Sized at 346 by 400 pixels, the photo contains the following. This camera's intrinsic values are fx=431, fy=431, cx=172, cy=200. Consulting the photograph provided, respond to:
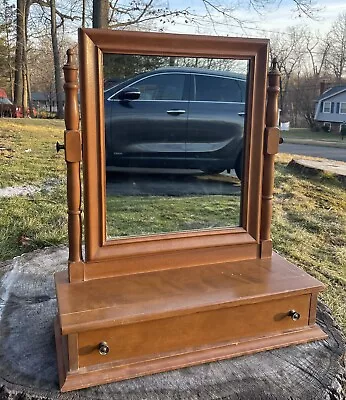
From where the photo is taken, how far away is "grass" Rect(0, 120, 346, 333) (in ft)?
6.09

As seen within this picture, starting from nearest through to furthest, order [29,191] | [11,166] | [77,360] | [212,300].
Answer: [77,360]
[212,300]
[29,191]
[11,166]

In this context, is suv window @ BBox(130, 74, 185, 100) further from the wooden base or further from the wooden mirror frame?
the wooden base

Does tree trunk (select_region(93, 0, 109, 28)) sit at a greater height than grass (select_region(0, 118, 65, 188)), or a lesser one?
greater

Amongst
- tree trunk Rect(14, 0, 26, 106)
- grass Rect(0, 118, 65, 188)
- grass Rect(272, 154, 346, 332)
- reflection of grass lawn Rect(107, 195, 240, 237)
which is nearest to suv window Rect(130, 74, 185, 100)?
reflection of grass lawn Rect(107, 195, 240, 237)

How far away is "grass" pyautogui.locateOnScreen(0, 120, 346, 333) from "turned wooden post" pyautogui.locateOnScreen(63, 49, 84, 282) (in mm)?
149

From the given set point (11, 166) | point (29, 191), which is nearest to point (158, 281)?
point (29, 191)

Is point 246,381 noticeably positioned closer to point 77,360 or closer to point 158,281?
point 158,281

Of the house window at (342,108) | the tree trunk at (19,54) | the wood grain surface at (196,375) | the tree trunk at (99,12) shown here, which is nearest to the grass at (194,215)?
the wood grain surface at (196,375)

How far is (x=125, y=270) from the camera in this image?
1.72m

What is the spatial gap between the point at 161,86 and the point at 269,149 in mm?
524

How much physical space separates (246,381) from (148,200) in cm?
81

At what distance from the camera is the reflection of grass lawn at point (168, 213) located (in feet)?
5.76

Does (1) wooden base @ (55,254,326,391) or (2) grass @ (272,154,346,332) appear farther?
(2) grass @ (272,154,346,332)

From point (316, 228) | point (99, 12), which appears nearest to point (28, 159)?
point (99, 12)
